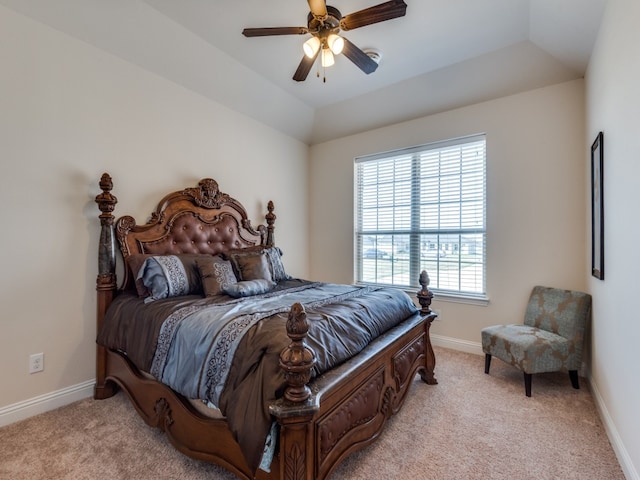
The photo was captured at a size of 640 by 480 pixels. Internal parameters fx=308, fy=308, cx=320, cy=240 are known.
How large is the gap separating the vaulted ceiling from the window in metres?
0.56

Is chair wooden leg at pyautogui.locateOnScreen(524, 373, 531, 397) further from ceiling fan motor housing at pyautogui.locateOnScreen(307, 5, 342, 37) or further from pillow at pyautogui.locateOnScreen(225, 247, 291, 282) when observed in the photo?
ceiling fan motor housing at pyautogui.locateOnScreen(307, 5, 342, 37)

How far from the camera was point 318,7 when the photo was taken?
1.82m

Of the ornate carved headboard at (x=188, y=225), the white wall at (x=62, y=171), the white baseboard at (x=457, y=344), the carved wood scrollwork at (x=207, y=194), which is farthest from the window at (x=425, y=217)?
the white wall at (x=62, y=171)

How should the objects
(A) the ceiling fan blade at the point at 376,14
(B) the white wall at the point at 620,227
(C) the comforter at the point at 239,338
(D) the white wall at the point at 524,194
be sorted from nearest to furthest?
(C) the comforter at the point at 239,338, (B) the white wall at the point at 620,227, (A) the ceiling fan blade at the point at 376,14, (D) the white wall at the point at 524,194

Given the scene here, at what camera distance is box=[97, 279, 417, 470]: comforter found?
1.31m

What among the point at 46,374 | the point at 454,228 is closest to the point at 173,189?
the point at 46,374

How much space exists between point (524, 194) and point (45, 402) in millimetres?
4445

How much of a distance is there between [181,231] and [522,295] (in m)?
3.46

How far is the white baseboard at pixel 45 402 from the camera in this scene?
6.85ft

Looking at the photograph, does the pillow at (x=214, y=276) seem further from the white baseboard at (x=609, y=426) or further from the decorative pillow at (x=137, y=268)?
the white baseboard at (x=609, y=426)

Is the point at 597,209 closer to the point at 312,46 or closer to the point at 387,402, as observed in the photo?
the point at 387,402

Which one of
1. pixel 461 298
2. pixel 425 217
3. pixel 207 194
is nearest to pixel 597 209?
pixel 461 298

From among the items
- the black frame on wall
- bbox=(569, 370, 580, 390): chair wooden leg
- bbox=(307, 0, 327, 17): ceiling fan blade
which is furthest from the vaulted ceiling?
bbox=(569, 370, 580, 390): chair wooden leg

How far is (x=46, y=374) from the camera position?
2.27 m
